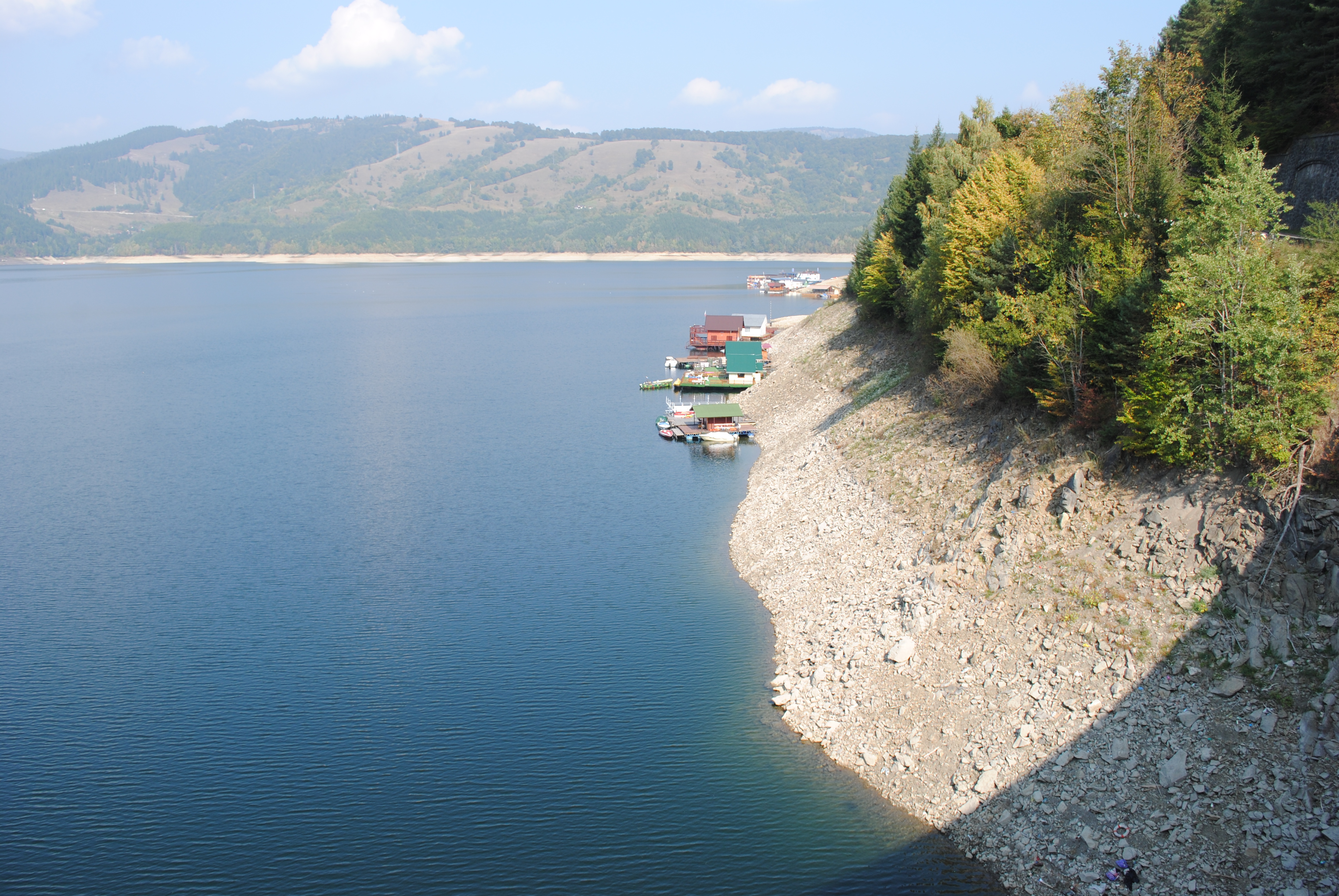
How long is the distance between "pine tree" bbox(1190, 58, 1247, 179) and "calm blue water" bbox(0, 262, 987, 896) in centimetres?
2704

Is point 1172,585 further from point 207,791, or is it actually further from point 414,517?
point 414,517

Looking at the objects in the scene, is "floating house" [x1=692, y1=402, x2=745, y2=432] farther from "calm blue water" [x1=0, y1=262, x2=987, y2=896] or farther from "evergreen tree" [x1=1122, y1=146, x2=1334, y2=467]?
"evergreen tree" [x1=1122, y1=146, x2=1334, y2=467]

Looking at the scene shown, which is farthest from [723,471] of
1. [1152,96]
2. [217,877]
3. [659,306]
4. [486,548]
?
[659,306]

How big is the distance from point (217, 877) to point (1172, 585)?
28.1 metres

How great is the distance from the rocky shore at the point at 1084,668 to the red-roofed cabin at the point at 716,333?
256 feet

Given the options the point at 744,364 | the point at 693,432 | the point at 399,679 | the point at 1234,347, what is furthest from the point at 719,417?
the point at 1234,347

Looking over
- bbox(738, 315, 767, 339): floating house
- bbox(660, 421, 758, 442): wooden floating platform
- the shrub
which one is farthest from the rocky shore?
bbox(738, 315, 767, 339): floating house

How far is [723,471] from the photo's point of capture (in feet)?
213

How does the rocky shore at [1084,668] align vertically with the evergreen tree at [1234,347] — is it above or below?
below

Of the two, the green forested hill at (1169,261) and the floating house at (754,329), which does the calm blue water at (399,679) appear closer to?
the green forested hill at (1169,261)

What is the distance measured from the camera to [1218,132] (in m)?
38.8

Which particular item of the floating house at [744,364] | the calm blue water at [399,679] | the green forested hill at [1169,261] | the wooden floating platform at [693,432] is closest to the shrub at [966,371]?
the green forested hill at [1169,261]

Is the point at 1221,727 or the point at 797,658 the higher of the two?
the point at 1221,727

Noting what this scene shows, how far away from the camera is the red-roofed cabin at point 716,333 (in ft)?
385
